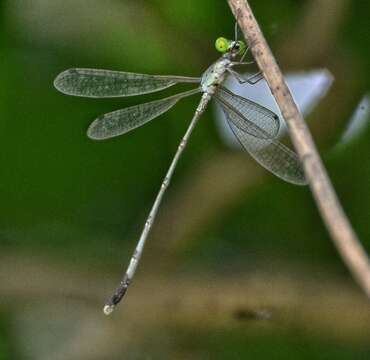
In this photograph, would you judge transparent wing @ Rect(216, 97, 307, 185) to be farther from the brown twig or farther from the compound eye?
the brown twig

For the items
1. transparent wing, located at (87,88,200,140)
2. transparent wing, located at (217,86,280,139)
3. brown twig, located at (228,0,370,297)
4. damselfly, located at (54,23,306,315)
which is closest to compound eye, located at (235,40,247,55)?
damselfly, located at (54,23,306,315)

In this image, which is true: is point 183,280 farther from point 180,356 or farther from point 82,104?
point 82,104

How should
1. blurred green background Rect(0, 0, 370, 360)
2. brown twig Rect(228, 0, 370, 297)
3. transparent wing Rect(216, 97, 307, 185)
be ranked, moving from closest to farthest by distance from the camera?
1. brown twig Rect(228, 0, 370, 297)
2. transparent wing Rect(216, 97, 307, 185)
3. blurred green background Rect(0, 0, 370, 360)

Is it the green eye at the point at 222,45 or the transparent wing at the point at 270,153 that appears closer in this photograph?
the transparent wing at the point at 270,153

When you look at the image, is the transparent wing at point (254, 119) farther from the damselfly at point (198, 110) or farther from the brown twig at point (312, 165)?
the brown twig at point (312, 165)

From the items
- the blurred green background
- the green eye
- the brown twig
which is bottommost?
the blurred green background

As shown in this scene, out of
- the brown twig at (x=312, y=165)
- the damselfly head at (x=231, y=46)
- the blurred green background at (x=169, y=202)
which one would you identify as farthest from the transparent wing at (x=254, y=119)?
the brown twig at (x=312, y=165)
